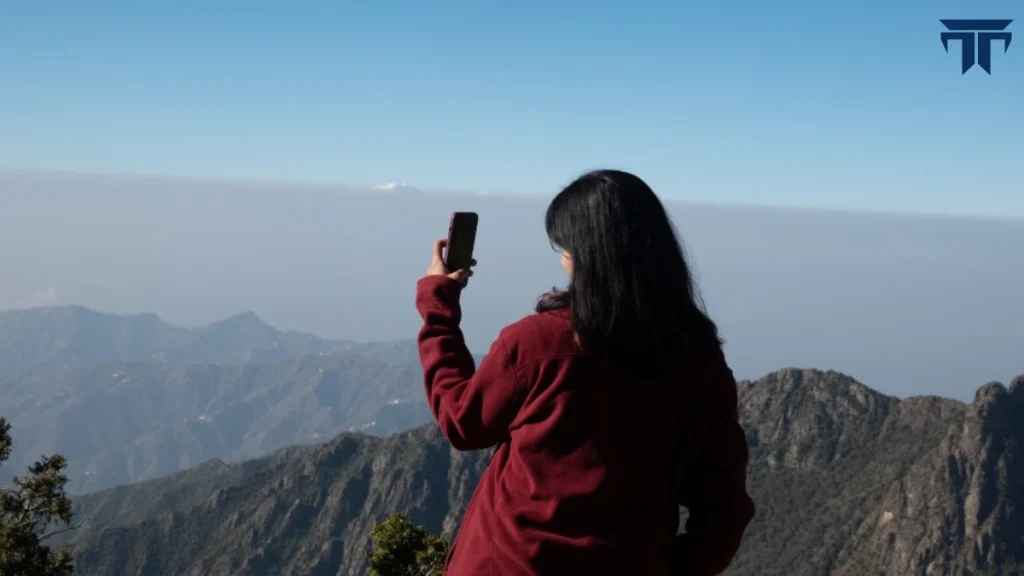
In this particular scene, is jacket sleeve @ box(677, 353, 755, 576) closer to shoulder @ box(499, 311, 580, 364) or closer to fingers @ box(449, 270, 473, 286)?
shoulder @ box(499, 311, 580, 364)

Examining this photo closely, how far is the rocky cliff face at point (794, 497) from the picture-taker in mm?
67688

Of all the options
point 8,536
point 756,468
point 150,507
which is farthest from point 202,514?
point 8,536

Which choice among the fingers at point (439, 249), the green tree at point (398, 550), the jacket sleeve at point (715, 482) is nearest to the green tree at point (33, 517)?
the green tree at point (398, 550)

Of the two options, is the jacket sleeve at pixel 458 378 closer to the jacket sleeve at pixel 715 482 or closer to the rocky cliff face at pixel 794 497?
the jacket sleeve at pixel 715 482

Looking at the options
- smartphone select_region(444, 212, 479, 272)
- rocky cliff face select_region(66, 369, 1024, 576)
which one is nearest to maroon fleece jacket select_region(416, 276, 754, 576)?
smartphone select_region(444, 212, 479, 272)

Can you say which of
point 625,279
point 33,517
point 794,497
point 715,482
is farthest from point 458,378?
point 794,497

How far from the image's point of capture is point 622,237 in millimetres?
2793

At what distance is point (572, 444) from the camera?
2.71 metres

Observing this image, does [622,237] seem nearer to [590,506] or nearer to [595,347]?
[595,347]

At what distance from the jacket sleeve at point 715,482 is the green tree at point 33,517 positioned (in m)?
12.5

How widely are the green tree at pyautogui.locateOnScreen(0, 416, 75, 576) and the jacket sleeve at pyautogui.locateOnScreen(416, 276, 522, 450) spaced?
12.2 metres

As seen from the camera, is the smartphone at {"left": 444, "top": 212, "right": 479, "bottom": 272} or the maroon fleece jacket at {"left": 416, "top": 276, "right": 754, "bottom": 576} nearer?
the maroon fleece jacket at {"left": 416, "top": 276, "right": 754, "bottom": 576}

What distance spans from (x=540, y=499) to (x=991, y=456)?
273 ft

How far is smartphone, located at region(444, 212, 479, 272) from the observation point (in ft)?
10.5
